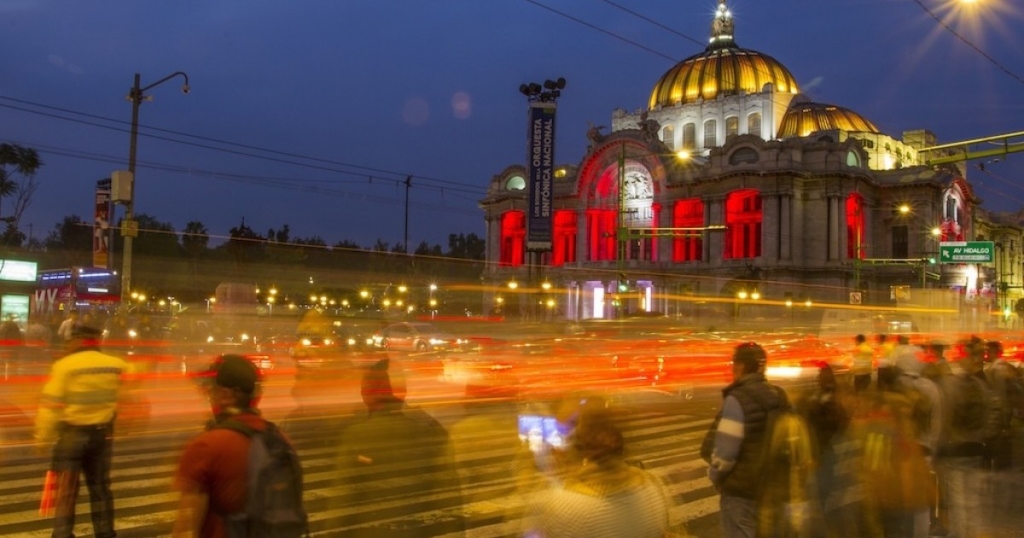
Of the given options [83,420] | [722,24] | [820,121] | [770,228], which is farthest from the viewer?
[722,24]

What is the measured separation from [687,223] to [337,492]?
70.6 metres

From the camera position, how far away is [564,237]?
82125 millimetres

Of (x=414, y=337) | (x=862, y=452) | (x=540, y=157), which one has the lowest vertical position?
(x=862, y=452)

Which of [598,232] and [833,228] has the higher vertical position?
[598,232]

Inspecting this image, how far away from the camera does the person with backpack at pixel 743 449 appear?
6055 millimetres

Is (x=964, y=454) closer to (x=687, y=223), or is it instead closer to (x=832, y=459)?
(x=832, y=459)

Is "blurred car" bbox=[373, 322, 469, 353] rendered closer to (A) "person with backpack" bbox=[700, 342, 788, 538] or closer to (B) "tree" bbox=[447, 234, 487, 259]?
(A) "person with backpack" bbox=[700, 342, 788, 538]

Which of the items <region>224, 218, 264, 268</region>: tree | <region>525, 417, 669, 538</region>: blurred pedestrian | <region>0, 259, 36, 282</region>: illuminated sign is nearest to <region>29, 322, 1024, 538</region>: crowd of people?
<region>525, 417, 669, 538</region>: blurred pedestrian

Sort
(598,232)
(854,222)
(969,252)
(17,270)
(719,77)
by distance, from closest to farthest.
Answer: (17,270), (969,252), (854,222), (598,232), (719,77)

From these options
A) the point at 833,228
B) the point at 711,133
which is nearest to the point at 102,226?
the point at 833,228

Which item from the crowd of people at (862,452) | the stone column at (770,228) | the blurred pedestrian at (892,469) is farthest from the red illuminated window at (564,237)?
the blurred pedestrian at (892,469)

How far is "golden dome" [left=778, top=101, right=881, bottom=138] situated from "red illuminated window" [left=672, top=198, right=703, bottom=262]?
527 inches

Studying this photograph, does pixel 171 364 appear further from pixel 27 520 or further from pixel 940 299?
pixel 940 299

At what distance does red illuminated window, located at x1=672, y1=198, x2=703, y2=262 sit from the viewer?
74.4 meters
